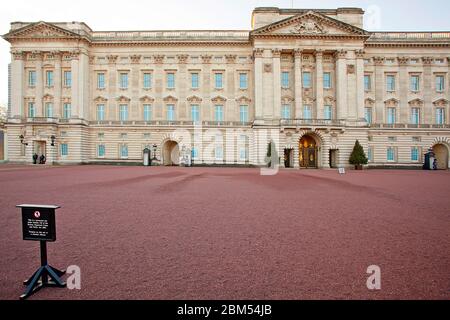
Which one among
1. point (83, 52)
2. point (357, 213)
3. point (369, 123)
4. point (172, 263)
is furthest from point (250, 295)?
point (83, 52)

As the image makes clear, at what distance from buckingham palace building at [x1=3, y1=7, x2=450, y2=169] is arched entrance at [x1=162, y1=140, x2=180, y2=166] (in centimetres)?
46

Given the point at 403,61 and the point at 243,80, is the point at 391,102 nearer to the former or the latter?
the point at 403,61

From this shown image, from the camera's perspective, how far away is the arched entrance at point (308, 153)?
3869 cm

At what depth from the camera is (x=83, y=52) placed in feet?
127

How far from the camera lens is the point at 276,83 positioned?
37.3 meters

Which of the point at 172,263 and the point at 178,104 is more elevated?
the point at 178,104

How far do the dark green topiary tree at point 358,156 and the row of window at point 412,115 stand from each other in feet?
22.9

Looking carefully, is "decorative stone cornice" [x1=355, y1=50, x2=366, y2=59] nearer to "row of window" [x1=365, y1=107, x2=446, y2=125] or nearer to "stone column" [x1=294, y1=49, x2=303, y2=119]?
"row of window" [x1=365, y1=107, x2=446, y2=125]

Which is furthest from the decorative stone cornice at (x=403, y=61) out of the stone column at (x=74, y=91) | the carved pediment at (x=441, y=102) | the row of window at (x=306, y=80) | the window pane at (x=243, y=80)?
the stone column at (x=74, y=91)

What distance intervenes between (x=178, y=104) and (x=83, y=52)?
53.1ft

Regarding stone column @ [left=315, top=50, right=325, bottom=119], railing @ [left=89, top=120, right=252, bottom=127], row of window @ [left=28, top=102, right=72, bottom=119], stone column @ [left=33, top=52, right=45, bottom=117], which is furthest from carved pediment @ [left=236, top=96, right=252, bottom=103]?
stone column @ [left=33, top=52, right=45, bottom=117]

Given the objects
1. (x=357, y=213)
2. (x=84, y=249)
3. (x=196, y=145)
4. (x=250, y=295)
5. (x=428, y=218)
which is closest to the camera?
(x=250, y=295)
